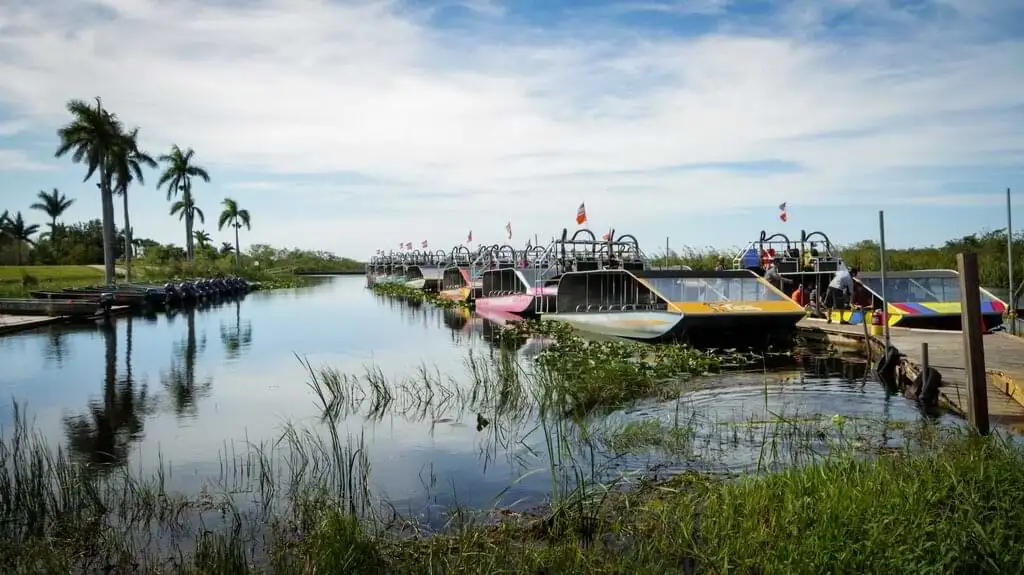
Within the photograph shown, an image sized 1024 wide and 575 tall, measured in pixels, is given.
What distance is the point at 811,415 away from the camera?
1152 cm

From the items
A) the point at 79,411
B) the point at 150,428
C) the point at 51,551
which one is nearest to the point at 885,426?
the point at 51,551

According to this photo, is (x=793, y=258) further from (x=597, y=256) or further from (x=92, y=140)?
(x=92, y=140)

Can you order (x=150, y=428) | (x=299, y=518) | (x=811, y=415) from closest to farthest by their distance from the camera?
(x=299, y=518)
(x=811, y=415)
(x=150, y=428)

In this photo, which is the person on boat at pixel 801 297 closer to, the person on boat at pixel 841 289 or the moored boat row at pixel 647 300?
the person on boat at pixel 841 289

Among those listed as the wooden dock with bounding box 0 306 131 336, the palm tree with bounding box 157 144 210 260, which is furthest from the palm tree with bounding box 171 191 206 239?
the wooden dock with bounding box 0 306 131 336

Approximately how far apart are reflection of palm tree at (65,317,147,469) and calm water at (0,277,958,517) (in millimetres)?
38

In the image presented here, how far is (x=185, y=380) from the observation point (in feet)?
58.2

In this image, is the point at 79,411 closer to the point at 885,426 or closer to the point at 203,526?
the point at 203,526

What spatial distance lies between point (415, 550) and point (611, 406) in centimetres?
692

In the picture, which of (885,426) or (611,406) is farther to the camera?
(611,406)

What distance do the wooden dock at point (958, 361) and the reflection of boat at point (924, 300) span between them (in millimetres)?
704

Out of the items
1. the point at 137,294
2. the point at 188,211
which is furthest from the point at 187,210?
the point at 137,294

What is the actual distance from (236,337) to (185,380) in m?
10.4

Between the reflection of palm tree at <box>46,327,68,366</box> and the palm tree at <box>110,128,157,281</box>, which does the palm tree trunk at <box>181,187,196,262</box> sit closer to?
the palm tree at <box>110,128,157,281</box>
